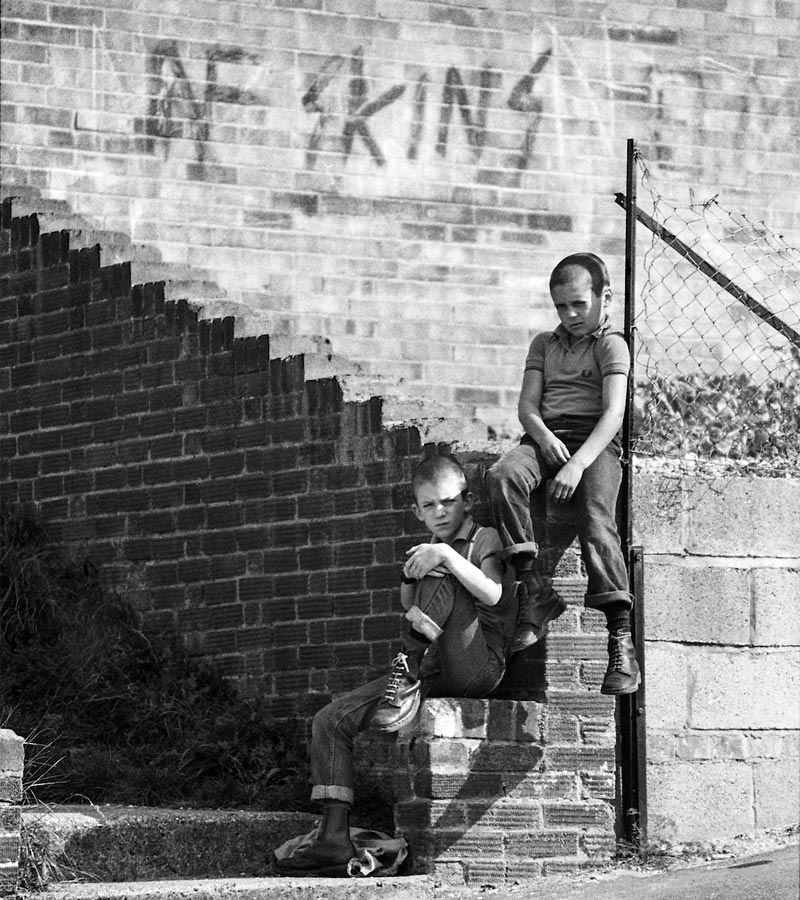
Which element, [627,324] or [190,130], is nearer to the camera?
[627,324]

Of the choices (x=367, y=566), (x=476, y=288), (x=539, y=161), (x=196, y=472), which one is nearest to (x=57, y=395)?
(x=196, y=472)

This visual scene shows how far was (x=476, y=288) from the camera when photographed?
42.6ft

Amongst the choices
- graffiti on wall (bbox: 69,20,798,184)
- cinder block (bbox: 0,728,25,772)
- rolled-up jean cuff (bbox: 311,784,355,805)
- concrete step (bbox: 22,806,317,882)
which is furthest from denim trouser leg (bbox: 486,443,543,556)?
graffiti on wall (bbox: 69,20,798,184)

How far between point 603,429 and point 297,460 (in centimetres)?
222

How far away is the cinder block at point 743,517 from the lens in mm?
7926

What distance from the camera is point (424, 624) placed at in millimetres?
6902

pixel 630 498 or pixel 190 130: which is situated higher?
pixel 190 130

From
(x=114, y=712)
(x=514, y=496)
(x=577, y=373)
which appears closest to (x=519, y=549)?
(x=514, y=496)

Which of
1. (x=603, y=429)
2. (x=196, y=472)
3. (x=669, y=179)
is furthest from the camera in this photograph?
(x=669, y=179)

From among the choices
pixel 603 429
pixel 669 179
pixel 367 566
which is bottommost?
pixel 367 566

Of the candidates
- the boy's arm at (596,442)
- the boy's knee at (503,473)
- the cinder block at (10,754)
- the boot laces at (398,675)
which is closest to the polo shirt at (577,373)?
the boy's arm at (596,442)

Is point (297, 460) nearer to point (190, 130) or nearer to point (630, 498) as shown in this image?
point (630, 498)

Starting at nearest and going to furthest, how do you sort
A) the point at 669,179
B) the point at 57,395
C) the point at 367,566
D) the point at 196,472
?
1. the point at 367,566
2. the point at 196,472
3. the point at 57,395
4. the point at 669,179

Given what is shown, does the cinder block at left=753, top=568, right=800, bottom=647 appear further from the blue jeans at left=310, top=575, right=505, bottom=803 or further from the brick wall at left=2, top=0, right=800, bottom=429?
the brick wall at left=2, top=0, right=800, bottom=429
